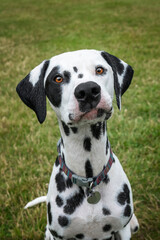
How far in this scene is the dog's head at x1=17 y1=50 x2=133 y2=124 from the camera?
2113 millimetres

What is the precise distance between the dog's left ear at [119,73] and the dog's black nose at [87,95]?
0.60 metres

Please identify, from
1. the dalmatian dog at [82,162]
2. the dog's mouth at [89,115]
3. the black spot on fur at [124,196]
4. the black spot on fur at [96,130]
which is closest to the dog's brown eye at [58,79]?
the dalmatian dog at [82,162]

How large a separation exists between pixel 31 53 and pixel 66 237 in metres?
8.37

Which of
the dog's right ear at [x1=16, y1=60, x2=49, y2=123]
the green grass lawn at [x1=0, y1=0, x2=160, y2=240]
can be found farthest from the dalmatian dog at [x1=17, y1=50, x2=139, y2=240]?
the green grass lawn at [x1=0, y1=0, x2=160, y2=240]

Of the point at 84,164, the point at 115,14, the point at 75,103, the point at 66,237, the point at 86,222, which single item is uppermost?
the point at 75,103

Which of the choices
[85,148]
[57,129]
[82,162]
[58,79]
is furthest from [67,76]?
[57,129]

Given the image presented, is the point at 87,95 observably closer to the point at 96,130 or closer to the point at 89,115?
the point at 89,115

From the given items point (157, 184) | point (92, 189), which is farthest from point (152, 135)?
point (92, 189)

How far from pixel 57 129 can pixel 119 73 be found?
2.92m

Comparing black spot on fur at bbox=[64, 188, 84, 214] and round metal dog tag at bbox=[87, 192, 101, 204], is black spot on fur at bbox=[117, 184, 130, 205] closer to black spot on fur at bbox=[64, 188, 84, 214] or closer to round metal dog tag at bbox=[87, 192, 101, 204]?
round metal dog tag at bbox=[87, 192, 101, 204]

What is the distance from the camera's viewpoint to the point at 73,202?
2605mm

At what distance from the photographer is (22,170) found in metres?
4.48

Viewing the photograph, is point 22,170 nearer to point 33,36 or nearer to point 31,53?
point 31,53

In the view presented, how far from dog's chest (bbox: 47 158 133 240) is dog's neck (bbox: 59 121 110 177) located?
0.16 meters
